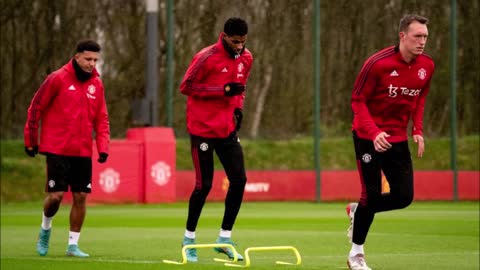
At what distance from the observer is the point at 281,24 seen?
97.2 ft

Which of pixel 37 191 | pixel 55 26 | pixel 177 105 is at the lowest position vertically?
pixel 37 191

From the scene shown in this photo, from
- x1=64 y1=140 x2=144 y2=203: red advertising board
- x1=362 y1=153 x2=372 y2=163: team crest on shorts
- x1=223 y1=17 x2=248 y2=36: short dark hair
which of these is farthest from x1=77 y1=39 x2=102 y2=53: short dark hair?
x1=64 y1=140 x2=144 y2=203: red advertising board

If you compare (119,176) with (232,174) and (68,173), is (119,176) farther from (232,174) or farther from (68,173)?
(232,174)

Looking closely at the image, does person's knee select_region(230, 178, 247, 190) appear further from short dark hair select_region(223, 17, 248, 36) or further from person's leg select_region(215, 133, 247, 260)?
short dark hair select_region(223, 17, 248, 36)

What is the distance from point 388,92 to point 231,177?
6.77 feet

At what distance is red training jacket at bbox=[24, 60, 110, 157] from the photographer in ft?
40.2

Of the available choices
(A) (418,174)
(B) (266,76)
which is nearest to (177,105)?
(B) (266,76)

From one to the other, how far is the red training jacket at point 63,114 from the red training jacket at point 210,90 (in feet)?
4.00

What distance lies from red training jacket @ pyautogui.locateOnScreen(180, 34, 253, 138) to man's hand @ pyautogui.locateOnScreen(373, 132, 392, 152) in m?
2.10

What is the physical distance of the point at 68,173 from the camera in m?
12.4

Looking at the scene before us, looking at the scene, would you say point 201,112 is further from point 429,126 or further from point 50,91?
point 429,126

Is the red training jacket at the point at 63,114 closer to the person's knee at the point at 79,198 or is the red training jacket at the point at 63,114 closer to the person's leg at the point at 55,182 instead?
the person's leg at the point at 55,182

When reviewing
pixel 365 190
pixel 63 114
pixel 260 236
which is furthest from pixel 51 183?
pixel 260 236

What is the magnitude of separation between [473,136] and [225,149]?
19933 mm
